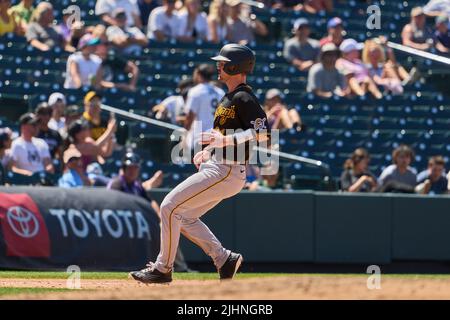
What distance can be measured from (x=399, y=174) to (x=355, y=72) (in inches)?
105

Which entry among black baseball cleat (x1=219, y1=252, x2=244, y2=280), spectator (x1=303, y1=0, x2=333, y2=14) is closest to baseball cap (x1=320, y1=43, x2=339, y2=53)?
spectator (x1=303, y1=0, x2=333, y2=14)

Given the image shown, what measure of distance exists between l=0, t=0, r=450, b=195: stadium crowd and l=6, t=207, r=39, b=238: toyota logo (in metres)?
1.12

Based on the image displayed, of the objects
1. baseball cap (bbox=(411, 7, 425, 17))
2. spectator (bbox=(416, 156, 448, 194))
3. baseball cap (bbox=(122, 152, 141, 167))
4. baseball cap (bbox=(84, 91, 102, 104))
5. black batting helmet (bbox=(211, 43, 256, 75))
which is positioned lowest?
spectator (bbox=(416, 156, 448, 194))

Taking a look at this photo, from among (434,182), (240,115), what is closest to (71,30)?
(434,182)

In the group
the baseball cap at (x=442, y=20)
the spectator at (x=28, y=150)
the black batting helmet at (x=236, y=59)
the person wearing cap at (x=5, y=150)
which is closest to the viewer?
the black batting helmet at (x=236, y=59)

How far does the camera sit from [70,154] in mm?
14242

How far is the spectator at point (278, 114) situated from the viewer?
16.6 m

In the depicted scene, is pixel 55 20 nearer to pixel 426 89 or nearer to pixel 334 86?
pixel 334 86

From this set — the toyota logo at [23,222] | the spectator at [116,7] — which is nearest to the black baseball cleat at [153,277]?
the toyota logo at [23,222]

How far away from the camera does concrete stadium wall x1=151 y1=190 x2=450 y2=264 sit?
14961 millimetres

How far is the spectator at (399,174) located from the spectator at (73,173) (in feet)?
13.1

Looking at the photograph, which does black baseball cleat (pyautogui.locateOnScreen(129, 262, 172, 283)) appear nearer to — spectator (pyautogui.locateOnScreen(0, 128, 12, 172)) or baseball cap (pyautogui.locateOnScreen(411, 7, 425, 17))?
spectator (pyautogui.locateOnScreen(0, 128, 12, 172))

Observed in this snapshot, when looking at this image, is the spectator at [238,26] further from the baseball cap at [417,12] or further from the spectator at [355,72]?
the baseball cap at [417,12]
